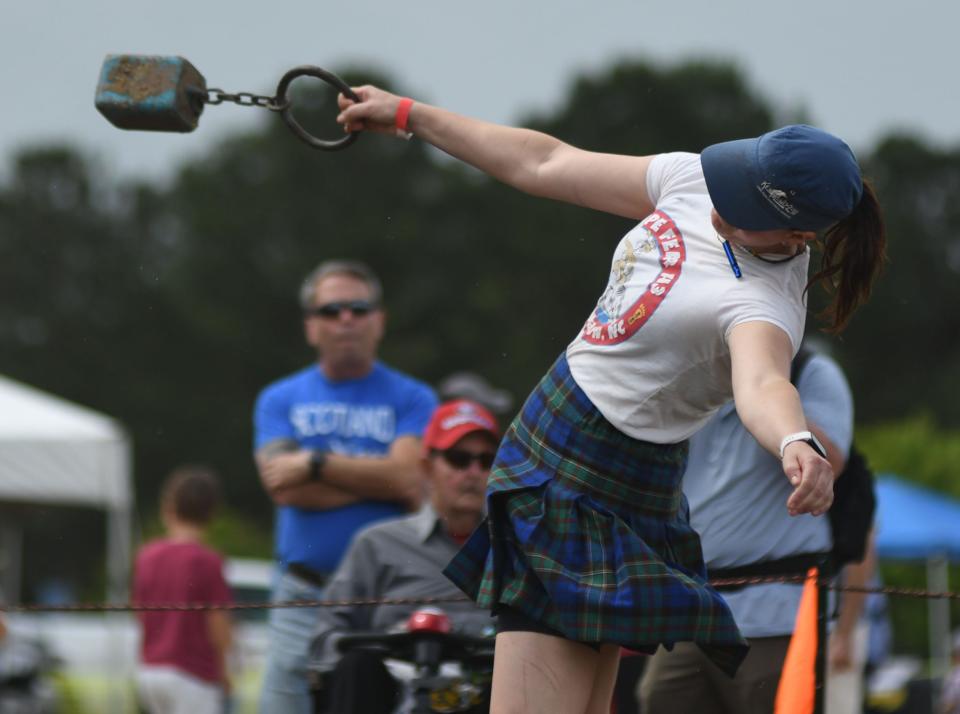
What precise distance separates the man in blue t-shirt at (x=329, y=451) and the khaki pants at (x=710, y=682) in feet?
4.24

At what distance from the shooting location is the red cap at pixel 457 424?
4.28 m

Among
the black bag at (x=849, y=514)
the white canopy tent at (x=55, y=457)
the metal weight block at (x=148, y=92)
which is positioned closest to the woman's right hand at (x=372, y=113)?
the metal weight block at (x=148, y=92)

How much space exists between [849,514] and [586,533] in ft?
5.05

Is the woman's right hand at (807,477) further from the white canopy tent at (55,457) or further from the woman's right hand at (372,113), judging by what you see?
the white canopy tent at (55,457)

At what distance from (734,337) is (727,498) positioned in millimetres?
1419

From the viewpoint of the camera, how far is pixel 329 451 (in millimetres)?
5012

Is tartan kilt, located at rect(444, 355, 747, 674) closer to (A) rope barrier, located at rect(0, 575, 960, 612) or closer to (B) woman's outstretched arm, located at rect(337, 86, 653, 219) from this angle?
(B) woman's outstretched arm, located at rect(337, 86, 653, 219)

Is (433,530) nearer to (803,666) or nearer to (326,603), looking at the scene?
(326,603)

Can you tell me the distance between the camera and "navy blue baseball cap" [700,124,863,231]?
8.24ft

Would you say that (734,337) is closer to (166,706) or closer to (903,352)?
(166,706)

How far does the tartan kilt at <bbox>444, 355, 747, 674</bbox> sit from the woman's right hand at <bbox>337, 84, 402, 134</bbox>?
0.65 metres

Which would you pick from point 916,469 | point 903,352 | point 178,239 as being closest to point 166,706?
point 916,469

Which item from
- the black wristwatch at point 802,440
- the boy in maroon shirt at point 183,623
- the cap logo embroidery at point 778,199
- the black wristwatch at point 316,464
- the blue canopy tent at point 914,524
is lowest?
the blue canopy tent at point 914,524

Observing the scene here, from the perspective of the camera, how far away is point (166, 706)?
6.54 metres
